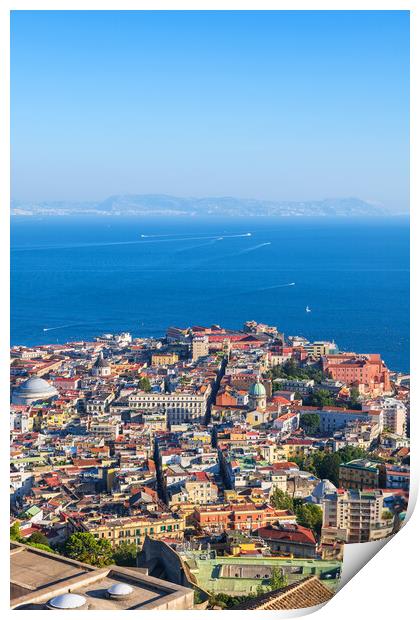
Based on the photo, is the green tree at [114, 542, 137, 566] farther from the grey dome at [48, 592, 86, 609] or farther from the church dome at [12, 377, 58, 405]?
the church dome at [12, 377, 58, 405]

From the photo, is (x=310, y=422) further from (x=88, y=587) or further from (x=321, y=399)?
(x=88, y=587)

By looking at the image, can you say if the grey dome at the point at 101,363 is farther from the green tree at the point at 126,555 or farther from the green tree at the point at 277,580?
the green tree at the point at 277,580

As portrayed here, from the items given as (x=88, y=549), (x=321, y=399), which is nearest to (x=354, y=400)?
(x=321, y=399)

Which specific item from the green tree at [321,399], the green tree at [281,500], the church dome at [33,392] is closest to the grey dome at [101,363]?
the church dome at [33,392]

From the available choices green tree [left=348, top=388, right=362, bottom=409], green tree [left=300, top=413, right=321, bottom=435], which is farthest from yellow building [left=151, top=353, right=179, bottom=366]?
green tree [left=300, top=413, right=321, bottom=435]

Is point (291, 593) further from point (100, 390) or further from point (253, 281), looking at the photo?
point (253, 281)
